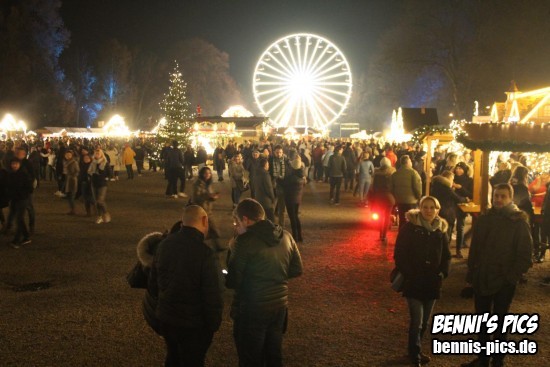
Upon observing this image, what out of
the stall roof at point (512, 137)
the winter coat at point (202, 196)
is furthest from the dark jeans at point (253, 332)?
the stall roof at point (512, 137)

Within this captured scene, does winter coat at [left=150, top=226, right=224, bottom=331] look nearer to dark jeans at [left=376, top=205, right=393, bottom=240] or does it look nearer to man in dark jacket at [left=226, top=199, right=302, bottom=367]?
man in dark jacket at [left=226, top=199, right=302, bottom=367]

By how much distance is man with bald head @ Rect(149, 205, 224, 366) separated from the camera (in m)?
3.54

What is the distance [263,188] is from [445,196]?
3.06 metres

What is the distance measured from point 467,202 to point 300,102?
2985 centimetres

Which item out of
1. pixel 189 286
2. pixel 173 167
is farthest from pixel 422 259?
pixel 173 167

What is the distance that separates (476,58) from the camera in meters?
37.9

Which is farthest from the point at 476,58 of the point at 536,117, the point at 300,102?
the point at 536,117

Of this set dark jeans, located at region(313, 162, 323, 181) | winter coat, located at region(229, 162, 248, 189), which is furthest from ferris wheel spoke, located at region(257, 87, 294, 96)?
winter coat, located at region(229, 162, 248, 189)

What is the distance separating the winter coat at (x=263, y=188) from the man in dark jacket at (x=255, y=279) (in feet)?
18.8

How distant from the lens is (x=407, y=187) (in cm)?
930

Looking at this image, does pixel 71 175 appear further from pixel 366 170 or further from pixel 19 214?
pixel 366 170

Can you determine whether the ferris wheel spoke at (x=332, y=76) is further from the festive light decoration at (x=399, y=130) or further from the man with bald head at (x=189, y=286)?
the man with bald head at (x=189, y=286)

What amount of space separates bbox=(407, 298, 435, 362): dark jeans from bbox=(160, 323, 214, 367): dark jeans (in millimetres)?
1974

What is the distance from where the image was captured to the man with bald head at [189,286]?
11.6 feet
